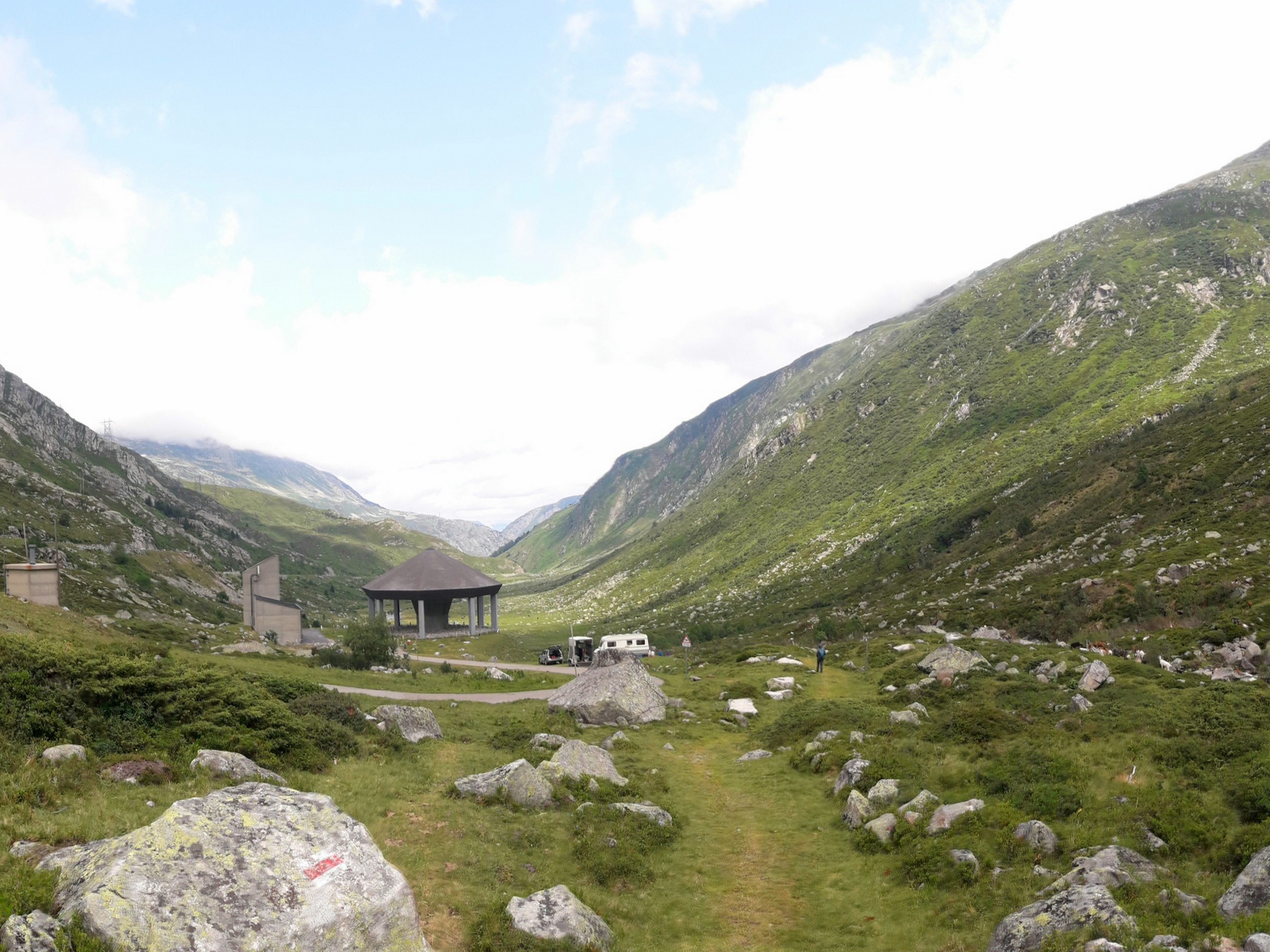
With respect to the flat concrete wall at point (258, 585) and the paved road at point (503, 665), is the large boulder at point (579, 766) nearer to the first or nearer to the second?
the paved road at point (503, 665)

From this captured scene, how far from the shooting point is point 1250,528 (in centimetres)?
4091

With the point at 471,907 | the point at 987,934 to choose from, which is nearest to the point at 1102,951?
the point at 987,934

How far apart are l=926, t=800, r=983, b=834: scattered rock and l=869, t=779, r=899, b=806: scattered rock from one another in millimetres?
2221

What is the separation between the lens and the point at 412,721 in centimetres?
2603

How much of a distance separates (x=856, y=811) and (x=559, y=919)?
34.5 feet

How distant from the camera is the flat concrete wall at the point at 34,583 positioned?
4150cm

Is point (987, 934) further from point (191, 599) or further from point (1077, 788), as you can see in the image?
point (191, 599)

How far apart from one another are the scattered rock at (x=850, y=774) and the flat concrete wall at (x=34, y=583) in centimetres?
4832

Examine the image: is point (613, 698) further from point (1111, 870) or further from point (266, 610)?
point (266, 610)

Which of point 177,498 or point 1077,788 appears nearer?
point 1077,788

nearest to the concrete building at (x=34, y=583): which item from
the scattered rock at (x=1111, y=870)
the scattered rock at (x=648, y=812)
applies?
the scattered rock at (x=648, y=812)

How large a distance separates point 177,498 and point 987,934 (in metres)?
211

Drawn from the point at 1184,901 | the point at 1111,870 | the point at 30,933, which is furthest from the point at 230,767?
the point at 1184,901

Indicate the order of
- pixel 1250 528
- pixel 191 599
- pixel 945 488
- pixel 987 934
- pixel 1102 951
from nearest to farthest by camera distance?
pixel 1102 951 → pixel 987 934 → pixel 1250 528 → pixel 191 599 → pixel 945 488
